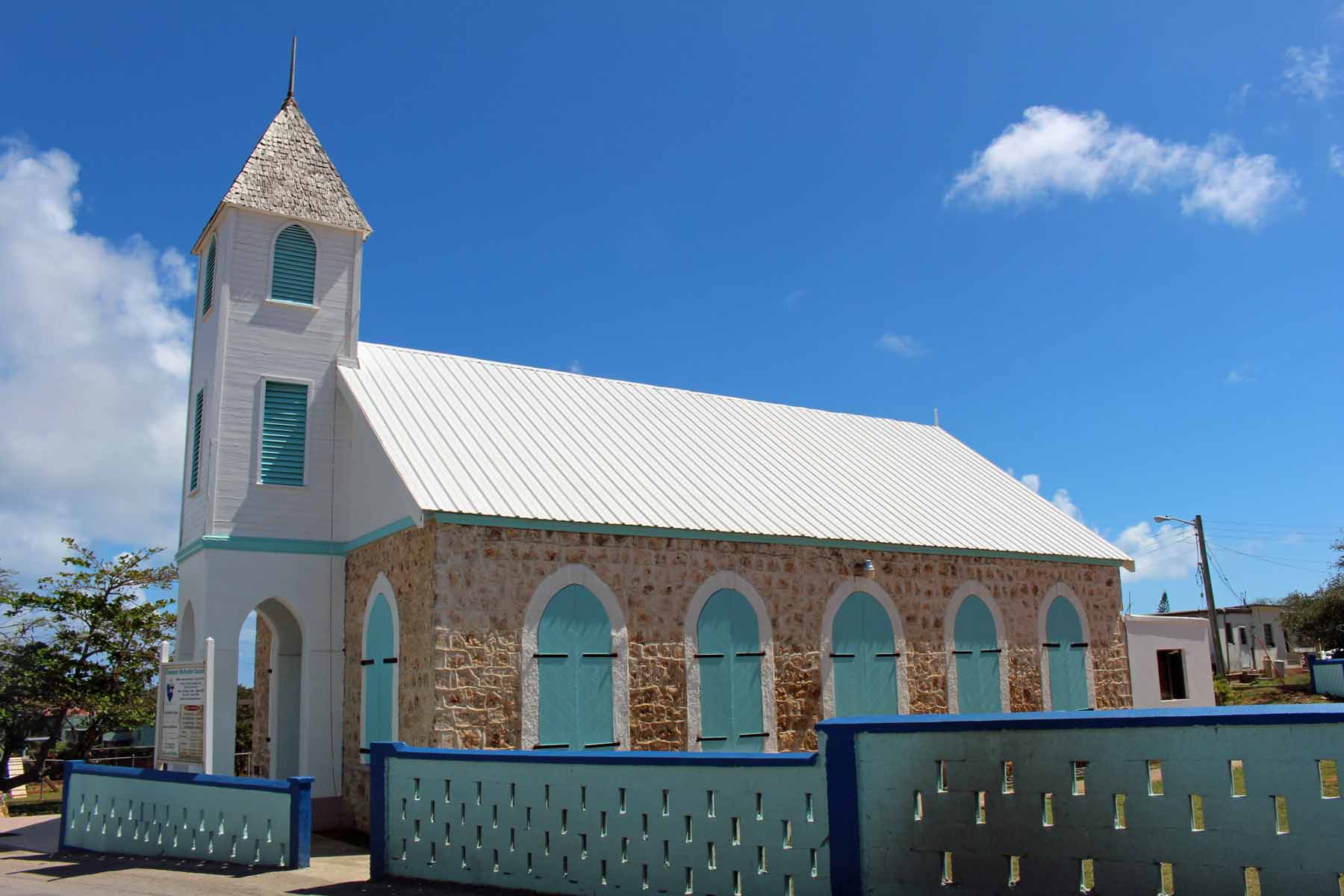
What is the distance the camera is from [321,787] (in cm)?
1429

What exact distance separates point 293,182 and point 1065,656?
15.2 metres

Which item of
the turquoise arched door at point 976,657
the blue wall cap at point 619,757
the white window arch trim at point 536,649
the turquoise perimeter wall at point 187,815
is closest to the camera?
the blue wall cap at point 619,757

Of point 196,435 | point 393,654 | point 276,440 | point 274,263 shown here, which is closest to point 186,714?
point 393,654

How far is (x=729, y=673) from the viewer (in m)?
14.6

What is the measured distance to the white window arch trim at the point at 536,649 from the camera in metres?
12.9

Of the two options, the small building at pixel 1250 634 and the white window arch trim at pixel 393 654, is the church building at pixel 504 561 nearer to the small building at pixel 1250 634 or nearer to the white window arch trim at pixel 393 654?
the white window arch trim at pixel 393 654

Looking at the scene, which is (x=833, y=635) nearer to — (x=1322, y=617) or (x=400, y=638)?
(x=400, y=638)

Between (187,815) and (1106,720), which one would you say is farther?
(187,815)

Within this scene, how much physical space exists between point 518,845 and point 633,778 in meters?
1.49

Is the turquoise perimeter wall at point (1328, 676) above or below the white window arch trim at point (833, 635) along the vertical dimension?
below

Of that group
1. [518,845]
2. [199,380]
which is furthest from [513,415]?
[518,845]

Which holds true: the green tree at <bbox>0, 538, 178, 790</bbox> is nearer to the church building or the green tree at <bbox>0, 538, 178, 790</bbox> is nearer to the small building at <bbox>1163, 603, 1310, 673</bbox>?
the church building

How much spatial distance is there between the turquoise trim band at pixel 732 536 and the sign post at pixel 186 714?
3111 mm

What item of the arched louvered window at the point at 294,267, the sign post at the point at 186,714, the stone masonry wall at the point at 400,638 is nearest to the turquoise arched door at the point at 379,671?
the stone masonry wall at the point at 400,638
